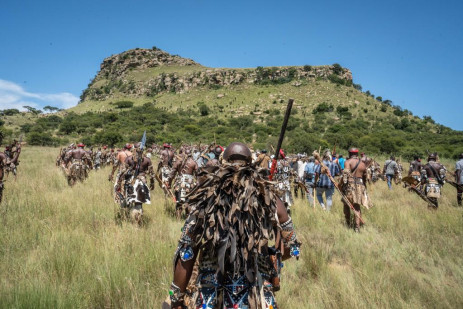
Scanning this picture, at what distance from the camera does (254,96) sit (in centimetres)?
7619

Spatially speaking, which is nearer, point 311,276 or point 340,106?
point 311,276

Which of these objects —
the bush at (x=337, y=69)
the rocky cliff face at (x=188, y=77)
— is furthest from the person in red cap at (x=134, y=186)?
the bush at (x=337, y=69)

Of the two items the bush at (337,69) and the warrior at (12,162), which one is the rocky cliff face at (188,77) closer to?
the bush at (337,69)

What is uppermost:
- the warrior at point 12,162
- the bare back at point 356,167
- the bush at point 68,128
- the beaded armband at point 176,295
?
the bush at point 68,128

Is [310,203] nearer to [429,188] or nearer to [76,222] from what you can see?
[429,188]

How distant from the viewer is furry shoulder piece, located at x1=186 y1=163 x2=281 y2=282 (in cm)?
177

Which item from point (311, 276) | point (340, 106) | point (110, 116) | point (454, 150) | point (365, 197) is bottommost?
point (311, 276)

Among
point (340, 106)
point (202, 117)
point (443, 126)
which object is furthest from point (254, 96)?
point (443, 126)

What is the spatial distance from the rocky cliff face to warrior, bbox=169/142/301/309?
8545 centimetres

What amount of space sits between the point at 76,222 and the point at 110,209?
131cm

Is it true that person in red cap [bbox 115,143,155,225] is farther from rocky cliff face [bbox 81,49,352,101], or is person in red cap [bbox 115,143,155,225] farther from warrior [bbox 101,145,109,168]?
rocky cliff face [bbox 81,49,352,101]

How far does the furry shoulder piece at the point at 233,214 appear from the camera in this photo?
1769 mm

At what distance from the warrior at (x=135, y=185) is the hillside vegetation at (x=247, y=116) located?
57.2ft

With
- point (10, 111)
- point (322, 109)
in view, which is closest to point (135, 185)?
point (322, 109)
